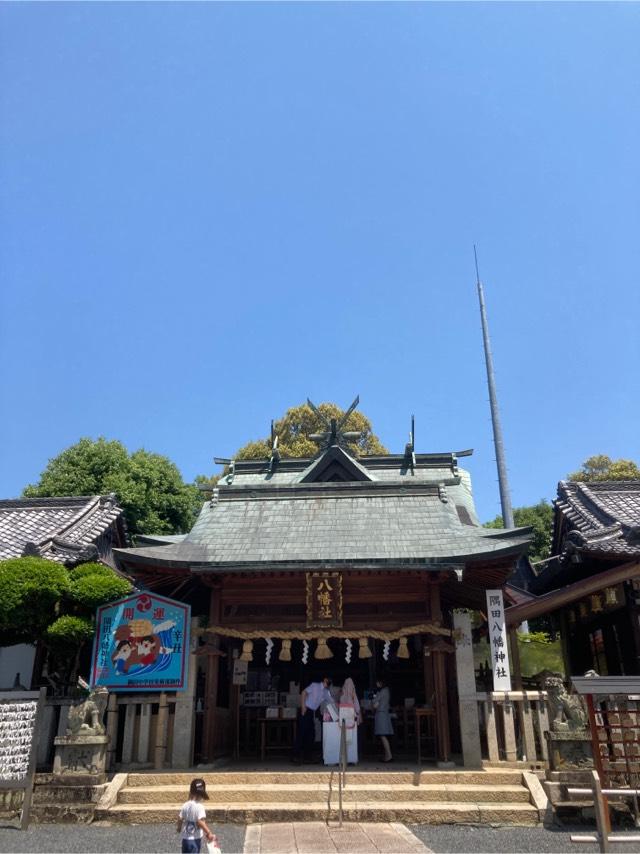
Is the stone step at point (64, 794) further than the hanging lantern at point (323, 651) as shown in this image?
No

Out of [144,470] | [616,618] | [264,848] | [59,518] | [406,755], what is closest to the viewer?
[264,848]

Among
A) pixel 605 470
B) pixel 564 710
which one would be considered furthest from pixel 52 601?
pixel 605 470

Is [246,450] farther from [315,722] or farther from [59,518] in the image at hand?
[315,722]

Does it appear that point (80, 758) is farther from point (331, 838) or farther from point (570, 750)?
point (570, 750)

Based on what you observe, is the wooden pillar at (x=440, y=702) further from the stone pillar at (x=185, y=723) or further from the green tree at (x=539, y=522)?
the green tree at (x=539, y=522)

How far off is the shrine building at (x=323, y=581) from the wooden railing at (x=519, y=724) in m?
0.53

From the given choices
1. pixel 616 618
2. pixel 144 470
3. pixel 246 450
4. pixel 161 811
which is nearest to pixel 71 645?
pixel 161 811

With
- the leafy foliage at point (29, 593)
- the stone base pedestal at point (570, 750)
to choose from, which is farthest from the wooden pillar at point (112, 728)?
the stone base pedestal at point (570, 750)

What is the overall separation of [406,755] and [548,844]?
22.6 feet

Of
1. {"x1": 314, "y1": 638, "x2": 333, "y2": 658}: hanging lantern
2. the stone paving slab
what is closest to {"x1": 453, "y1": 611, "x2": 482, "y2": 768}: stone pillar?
the stone paving slab

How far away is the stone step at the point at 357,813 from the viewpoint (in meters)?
10.4

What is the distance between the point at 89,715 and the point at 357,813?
5207mm

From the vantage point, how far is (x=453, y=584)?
51.6 feet

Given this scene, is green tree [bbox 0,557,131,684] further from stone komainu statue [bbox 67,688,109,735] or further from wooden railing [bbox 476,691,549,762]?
wooden railing [bbox 476,691,549,762]
